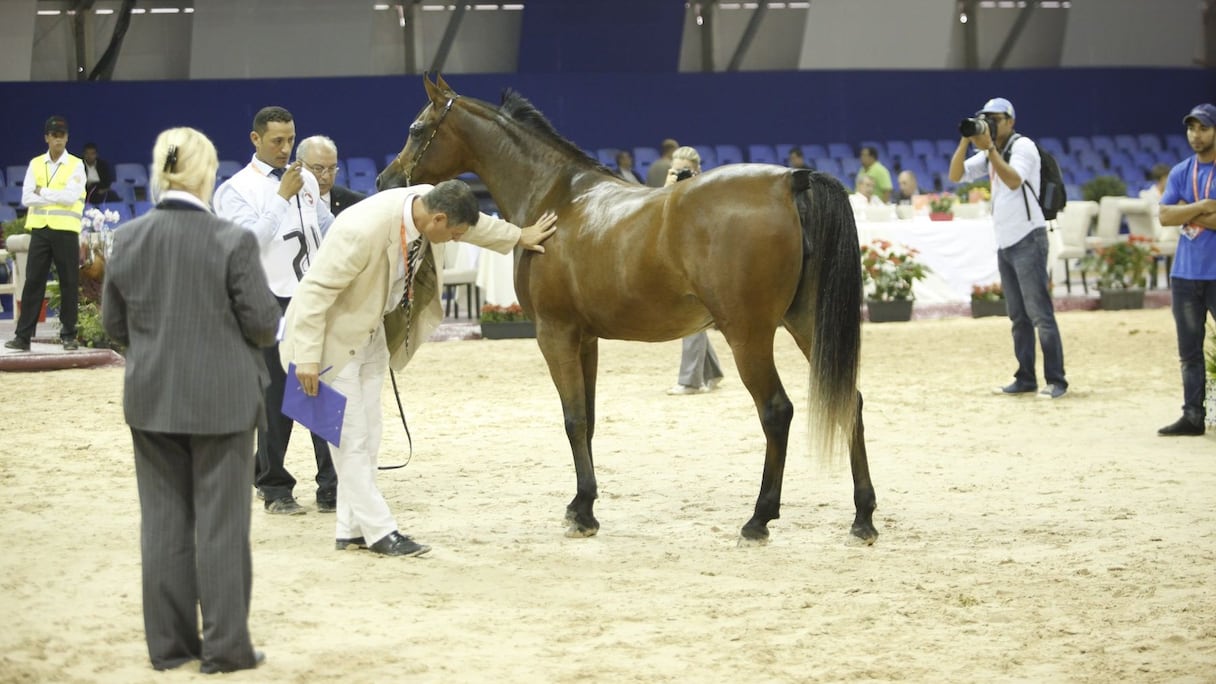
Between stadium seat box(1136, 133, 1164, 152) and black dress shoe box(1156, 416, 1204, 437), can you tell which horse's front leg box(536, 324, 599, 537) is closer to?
→ black dress shoe box(1156, 416, 1204, 437)

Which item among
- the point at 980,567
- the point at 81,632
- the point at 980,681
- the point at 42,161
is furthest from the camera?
the point at 42,161

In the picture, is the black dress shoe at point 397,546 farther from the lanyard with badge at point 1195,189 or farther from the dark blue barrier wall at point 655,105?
the dark blue barrier wall at point 655,105

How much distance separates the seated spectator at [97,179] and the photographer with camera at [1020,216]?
41.9 ft

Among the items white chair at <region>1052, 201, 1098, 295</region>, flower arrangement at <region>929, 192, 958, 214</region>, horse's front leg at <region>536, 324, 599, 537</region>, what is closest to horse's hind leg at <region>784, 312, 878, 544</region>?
horse's front leg at <region>536, 324, 599, 537</region>

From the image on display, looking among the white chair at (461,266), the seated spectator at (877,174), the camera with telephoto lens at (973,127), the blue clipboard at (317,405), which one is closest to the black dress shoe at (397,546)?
the blue clipboard at (317,405)

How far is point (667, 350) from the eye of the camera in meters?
14.1

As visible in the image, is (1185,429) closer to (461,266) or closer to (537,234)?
(537,234)

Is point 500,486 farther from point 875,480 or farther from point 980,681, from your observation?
point 980,681

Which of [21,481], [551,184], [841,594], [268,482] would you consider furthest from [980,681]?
[21,481]

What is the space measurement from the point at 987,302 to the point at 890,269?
4.49 feet

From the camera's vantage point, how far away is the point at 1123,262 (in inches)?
686

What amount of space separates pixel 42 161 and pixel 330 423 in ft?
26.7

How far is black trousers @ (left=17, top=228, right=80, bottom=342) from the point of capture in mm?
12508

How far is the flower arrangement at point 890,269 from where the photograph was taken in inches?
634
